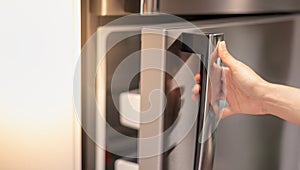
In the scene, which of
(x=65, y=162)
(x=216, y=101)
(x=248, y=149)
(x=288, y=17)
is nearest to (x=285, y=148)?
(x=248, y=149)

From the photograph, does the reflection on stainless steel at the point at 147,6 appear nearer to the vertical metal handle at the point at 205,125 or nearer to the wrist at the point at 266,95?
the vertical metal handle at the point at 205,125

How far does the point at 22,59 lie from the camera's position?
1.72 ft

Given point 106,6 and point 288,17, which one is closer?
point 106,6

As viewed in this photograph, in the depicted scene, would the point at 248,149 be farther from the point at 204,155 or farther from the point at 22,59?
the point at 22,59

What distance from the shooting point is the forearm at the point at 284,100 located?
672 millimetres

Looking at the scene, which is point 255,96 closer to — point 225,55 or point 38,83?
point 225,55

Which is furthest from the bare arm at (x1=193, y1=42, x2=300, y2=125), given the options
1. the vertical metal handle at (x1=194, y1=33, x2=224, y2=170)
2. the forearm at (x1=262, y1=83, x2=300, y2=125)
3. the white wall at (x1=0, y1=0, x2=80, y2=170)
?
the white wall at (x1=0, y1=0, x2=80, y2=170)

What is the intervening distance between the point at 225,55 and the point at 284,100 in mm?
171

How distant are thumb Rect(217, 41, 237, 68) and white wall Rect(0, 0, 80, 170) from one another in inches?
7.1

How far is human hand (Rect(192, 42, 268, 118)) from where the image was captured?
62 centimetres

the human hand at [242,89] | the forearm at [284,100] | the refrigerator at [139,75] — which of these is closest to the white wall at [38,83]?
the refrigerator at [139,75]

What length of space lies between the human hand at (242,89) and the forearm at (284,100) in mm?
12

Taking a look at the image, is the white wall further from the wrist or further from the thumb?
the wrist

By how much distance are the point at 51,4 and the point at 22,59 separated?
0.27 feet
